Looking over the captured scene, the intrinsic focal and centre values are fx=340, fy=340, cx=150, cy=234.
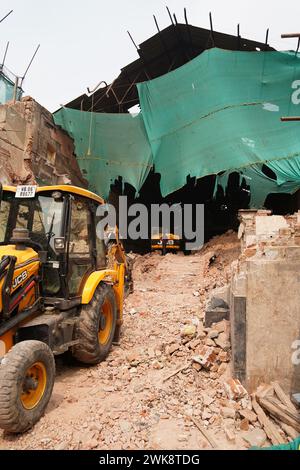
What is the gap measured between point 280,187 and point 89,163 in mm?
6673

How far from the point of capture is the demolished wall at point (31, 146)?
9.88 m

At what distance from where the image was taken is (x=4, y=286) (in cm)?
334

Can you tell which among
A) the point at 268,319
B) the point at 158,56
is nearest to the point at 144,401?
the point at 268,319

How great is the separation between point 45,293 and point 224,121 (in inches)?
323

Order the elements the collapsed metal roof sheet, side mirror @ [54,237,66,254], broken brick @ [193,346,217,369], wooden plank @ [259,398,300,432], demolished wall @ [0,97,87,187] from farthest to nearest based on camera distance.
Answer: the collapsed metal roof sheet < demolished wall @ [0,97,87,187] < broken brick @ [193,346,217,369] < side mirror @ [54,237,66,254] < wooden plank @ [259,398,300,432]

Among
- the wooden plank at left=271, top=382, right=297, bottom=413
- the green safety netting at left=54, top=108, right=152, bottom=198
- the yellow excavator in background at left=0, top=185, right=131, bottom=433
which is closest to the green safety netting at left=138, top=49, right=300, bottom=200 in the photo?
the green safety netting at left=54, top=108, right=152, bottom=198

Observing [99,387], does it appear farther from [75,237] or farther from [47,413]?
[75,237]

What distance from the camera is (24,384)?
9.91ft

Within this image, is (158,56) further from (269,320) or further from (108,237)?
(269,320)

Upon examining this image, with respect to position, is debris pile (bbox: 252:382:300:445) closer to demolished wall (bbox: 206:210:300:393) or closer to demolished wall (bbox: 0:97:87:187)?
demolished wall (bbox: 206:210:300:393)

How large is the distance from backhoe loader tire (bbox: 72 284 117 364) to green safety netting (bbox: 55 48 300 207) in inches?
255

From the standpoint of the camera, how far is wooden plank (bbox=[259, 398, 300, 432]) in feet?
10.4

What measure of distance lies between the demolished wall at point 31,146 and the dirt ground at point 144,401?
613 cm
